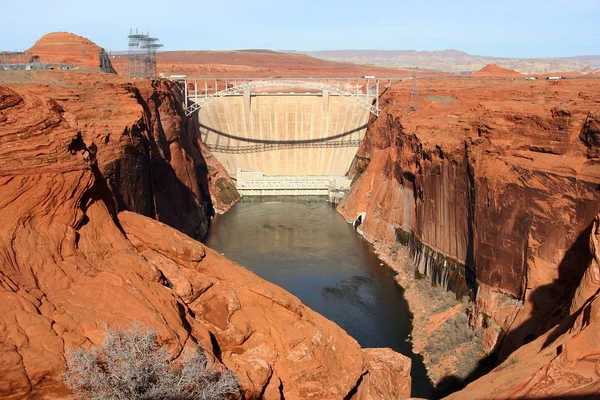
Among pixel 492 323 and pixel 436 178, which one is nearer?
pixel 492 323

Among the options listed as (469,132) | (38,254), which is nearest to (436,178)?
(469,132)

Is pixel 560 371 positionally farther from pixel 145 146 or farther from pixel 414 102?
pixel 414 102

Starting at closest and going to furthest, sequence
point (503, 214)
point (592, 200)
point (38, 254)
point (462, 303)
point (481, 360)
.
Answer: point (38, 254) < point (592, 200) < point (481, 360) < point (503, 214) < point (462, 303)

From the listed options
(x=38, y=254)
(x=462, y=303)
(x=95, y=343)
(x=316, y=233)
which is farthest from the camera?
(x=316, y=233)

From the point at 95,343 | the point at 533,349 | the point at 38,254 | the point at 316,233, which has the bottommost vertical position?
the point at 316,233

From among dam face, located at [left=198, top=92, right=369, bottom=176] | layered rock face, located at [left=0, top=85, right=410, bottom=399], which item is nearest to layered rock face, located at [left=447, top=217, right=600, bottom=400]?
layered rock face, located at [left=0, top=85, right=410, bottom=399]

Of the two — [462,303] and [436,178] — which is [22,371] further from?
[436,178]
